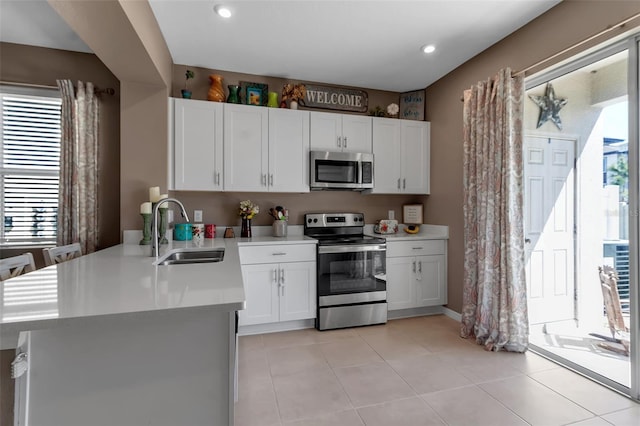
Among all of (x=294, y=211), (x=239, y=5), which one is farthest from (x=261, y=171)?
(x=239, y=5)

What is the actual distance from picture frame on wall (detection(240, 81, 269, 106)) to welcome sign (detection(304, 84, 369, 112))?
0.47 metres

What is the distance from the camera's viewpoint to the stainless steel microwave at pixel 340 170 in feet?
10.7

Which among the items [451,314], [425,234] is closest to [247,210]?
[425,234]

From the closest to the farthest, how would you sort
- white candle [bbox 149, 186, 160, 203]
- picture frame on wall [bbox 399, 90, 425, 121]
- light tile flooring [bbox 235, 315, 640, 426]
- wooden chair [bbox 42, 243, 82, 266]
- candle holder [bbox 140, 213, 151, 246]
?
light tile flooring [bbox 235, 315, 640, 426] → wooden chair [bbox 42, 243, 82, 266] → candle holder [bbox 140, 213, 151, 246] → white candle [bbox 149, 186, 160, 203] → picture frame on wall [bbox 399, 90, 425, 121]

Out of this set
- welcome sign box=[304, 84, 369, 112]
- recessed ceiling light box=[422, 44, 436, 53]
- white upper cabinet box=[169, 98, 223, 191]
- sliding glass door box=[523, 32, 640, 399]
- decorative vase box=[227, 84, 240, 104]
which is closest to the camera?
sliding glass door box=[523, 32, 640, 399]

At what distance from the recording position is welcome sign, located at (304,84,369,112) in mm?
3504

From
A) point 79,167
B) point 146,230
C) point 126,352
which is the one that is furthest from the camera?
point 79,167

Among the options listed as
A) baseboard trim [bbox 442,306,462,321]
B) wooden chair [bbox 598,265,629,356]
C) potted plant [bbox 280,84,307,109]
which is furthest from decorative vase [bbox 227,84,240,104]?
wooden chair [bbox 598,265,629,356]

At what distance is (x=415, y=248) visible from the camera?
11.0 ft

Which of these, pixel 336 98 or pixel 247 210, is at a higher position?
pixel 336 98

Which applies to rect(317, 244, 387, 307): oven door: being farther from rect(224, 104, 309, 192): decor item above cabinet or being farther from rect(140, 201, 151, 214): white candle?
rect(140, 201, 151, 214): white candle

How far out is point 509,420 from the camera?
171cm

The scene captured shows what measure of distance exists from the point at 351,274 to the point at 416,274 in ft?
2.54

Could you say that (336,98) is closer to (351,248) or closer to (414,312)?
(351,248)
